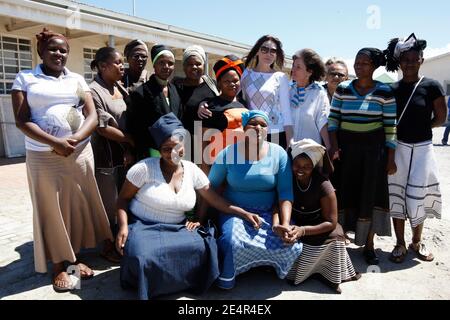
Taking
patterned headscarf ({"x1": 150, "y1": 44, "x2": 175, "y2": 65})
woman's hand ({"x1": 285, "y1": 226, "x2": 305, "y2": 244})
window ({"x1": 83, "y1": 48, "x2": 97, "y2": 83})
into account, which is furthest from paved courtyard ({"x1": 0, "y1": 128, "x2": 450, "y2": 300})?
window ({"x1": 83, "y1": 48, "x2": 97, "y2": 83})

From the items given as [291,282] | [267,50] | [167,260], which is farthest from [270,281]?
[267,50]

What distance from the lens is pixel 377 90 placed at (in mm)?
3223

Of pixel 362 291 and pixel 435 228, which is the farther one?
pixel 435 228

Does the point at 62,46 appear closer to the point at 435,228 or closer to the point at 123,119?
the point at 123,119

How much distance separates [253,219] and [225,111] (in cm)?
104

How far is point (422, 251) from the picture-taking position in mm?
3588

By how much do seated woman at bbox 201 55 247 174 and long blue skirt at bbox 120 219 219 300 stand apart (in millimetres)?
899

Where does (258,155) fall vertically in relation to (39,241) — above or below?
above

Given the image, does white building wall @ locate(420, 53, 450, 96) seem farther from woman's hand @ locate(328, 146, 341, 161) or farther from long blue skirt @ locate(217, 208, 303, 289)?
long blue skirt @ locate(217, 208, 303, 289)

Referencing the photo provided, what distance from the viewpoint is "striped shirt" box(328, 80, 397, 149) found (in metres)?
3.21

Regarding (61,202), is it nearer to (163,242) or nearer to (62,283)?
(62,283)

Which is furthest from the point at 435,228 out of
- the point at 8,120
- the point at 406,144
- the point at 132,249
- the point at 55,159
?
the point at 8,120

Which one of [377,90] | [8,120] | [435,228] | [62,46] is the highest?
[62,46]

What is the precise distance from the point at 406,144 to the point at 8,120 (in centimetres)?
854
